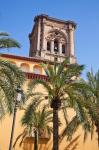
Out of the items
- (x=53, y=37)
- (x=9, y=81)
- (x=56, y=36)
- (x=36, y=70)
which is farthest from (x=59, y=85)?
(x=56, y=36)

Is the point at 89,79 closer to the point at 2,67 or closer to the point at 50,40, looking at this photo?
the point at 2,67

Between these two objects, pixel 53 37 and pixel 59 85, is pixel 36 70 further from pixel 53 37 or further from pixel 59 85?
pixel 53 37

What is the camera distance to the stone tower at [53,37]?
52.7m

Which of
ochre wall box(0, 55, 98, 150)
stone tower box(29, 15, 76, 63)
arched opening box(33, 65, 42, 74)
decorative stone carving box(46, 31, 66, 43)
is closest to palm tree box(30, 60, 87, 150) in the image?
ochre wall box(0, 55, 98, 150)

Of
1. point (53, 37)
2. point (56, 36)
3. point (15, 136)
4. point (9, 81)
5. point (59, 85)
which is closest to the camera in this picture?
point (9, 81)

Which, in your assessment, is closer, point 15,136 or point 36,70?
point 15,136

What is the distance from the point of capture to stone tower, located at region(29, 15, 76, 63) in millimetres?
52688

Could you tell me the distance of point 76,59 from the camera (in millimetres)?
52781

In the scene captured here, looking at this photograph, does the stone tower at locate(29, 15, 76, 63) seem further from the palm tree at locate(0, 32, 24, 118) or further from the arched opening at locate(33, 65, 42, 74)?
the palm tree at locate(0, 32, 24, 118)

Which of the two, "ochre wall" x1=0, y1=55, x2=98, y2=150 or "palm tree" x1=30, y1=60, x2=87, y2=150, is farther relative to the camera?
"ochre wall" x1=0, y1=55, x2=98, y2=150

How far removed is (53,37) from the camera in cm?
5519

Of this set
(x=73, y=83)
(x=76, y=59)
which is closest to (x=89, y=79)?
(x=73, y=83)

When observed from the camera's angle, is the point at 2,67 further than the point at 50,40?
No

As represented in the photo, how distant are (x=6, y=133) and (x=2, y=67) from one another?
14.1m
